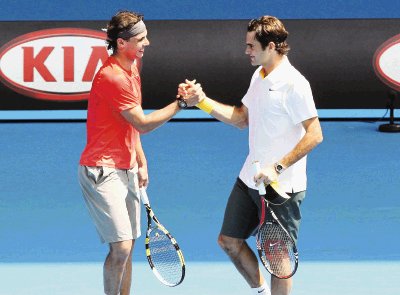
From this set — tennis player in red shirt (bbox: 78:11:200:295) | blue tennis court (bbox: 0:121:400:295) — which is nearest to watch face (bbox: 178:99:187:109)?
tennis player in red shirt (bbox: 78:11:200:295)

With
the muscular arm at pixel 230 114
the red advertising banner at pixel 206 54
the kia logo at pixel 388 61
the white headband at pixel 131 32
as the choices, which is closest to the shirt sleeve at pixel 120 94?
the white headband at pixel 131 32

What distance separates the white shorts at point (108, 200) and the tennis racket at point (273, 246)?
2.54ft

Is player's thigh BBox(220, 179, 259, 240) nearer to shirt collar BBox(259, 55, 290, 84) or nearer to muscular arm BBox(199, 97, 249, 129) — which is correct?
muscular arm BBox(199, 97, 249, 129)

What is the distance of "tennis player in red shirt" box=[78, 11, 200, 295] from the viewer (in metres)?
5.88

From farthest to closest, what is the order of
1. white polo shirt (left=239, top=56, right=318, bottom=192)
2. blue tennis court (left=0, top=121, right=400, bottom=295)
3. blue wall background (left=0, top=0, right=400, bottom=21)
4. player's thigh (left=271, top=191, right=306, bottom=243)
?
blue wall background (left=0, top=0, right=400, bottom=21) < blue tennis court (left=0, top=121, right=400, bottom=295) < player's thigh (left=271, top=191, right=306, bottom=243) < white polo shirt (left=239, top=56, right=318, bottom=192)

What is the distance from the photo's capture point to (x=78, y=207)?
894 cm

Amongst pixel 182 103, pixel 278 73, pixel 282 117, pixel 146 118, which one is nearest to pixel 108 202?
pixel 146 118

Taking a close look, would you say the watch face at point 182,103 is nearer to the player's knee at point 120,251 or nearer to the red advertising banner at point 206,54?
the player's knee at point 120,251

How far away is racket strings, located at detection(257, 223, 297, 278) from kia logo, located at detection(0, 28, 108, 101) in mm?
7342

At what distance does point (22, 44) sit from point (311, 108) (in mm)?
7614

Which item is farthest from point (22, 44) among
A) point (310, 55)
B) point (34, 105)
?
point (310, 55)

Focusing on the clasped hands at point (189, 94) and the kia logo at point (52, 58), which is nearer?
the clasped hands at point (189, 94)

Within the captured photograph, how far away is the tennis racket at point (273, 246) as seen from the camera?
5.63m

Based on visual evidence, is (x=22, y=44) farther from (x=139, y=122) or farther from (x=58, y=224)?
(x=139, y=122)
